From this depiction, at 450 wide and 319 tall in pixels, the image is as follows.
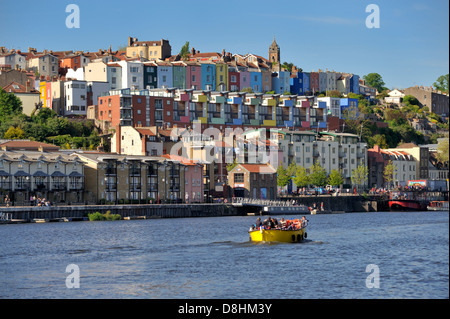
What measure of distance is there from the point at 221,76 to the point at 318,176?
52.9m

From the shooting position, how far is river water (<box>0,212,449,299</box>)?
4781 centimetres

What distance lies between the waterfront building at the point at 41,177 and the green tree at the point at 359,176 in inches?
2520

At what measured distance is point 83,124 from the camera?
531 feet

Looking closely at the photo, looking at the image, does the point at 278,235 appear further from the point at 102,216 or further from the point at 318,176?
the point at 318,176

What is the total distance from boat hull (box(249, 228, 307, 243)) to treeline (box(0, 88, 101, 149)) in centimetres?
8108

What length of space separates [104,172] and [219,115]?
6064 cm

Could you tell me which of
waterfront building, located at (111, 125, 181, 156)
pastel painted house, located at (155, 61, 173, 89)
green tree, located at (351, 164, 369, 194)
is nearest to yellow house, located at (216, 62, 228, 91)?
pastel painted house, located at (155, 61, 173, 89)

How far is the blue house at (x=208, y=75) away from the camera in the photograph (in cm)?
19562

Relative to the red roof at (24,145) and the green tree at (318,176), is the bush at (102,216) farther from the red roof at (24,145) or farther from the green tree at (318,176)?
the green tree at (318,176)

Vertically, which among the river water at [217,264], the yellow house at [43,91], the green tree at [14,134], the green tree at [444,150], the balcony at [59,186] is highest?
the yellow house at [43,91]

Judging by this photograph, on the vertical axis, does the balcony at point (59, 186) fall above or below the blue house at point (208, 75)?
below

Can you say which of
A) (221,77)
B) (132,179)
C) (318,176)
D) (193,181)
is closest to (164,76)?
(221,77)

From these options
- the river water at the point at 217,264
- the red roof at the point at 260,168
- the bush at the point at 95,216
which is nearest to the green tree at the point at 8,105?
the red roof at the point at 260,168

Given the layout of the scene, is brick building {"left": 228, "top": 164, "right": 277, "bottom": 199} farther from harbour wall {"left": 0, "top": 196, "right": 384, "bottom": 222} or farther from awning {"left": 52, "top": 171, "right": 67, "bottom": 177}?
awning {"left": 52, "top": 171, "right": 67, "bottom": 177}
